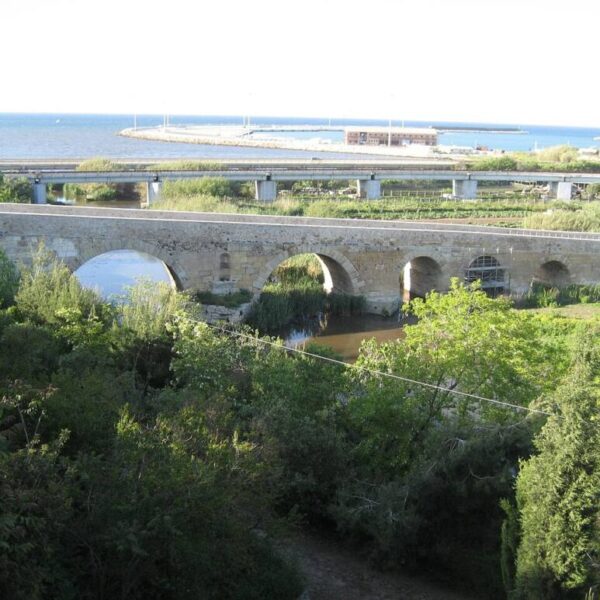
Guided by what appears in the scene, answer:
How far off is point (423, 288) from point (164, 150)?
82.0m

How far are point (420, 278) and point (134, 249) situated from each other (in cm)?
1271

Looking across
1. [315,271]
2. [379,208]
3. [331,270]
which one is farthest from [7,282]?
[379,208]

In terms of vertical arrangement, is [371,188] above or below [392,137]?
below

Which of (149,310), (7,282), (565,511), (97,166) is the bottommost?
(565,511)

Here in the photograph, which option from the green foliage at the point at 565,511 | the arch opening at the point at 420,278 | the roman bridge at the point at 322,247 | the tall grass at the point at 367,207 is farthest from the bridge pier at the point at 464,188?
the green foliage at the point at 565,511

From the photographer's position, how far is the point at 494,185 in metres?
67.1

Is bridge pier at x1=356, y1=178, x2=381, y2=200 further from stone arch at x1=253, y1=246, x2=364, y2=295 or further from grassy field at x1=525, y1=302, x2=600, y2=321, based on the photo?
grassy field at x1=525, y1=302, x2=600, y2=321

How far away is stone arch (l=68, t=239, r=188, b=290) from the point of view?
88.4 ft

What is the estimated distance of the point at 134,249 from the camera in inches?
1091

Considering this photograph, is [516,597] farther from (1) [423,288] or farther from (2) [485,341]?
(1) [423,288]

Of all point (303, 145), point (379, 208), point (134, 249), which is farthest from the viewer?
point (303, 145)

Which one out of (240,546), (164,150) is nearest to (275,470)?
(240,546)

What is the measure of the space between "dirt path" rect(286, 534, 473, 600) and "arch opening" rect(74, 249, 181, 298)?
1840cm

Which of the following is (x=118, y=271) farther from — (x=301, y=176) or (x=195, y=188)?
(x=301, y=176)
